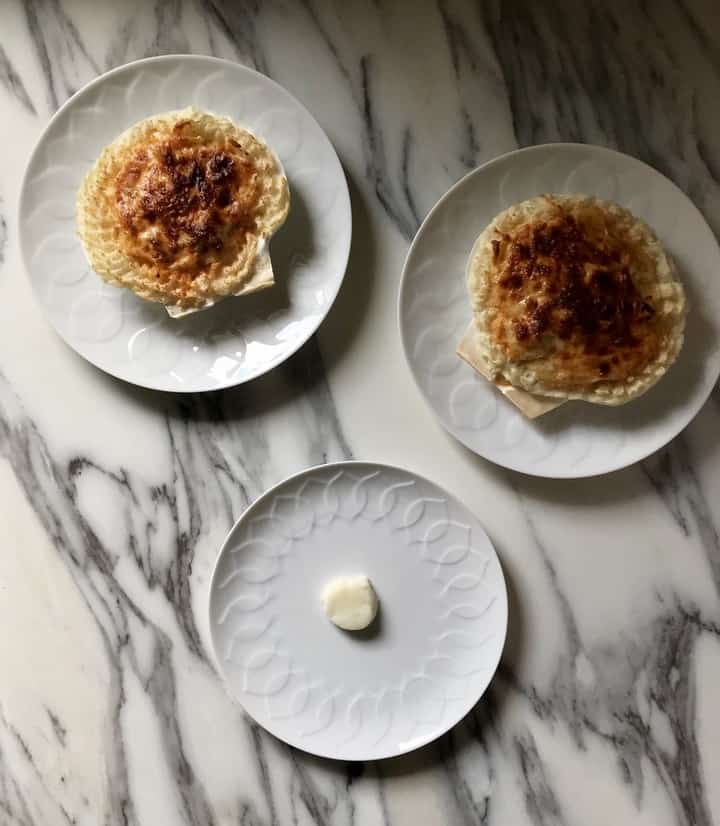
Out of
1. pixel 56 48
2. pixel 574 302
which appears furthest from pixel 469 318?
pixel 56 48

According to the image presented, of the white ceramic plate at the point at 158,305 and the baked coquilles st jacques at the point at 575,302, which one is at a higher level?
the white ceramic plate at the point at 158,305

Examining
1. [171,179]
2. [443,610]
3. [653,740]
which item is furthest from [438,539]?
[171,179]

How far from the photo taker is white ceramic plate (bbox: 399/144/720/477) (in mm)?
1261

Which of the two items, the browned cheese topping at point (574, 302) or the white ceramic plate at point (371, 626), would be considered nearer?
the browned cheese topping at point (574, 302)

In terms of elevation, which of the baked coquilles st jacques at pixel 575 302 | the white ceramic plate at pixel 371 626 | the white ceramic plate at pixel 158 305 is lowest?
the white ceramic plate at pixel 371 626

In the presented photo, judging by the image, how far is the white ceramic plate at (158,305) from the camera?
1256mm

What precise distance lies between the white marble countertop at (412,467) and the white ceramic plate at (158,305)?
0.27 feet

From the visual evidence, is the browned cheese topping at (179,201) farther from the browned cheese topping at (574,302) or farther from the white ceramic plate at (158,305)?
the browned cheese topping at (574,302)

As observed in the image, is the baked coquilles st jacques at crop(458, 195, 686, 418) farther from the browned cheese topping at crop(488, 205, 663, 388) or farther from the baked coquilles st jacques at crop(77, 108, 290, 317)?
the baked coquilles st jacques at crop(77, 108, 290, 317)

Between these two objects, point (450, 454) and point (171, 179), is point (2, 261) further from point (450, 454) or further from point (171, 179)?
point (450, 454)

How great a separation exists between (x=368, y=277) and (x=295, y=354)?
7.7 inches

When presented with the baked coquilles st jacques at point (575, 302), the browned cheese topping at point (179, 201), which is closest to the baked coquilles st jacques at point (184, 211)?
the browned cheese topping at point (179, 201)

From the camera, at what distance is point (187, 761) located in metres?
1.36

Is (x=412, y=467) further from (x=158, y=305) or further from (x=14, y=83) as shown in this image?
(x=14, y=83)
